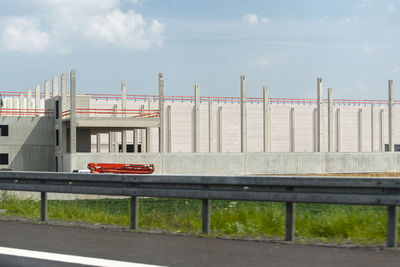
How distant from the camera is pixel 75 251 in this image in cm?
656

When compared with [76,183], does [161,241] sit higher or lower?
lower

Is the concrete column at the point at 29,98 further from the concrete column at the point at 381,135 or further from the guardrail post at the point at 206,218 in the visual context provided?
the guardrail post at the point at 206,218

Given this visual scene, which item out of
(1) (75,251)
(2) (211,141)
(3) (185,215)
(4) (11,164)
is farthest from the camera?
(2) (211,141)

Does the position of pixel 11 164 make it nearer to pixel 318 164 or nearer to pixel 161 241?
pixel 318 164

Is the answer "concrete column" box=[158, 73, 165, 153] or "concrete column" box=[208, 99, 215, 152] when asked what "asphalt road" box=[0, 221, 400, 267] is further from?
"concrete column" box=[208, 99, 215, 152]

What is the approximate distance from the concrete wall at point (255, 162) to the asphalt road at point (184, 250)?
3147cm

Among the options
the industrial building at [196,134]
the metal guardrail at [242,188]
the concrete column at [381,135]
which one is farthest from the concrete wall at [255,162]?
the metal guardrail at [242,188]

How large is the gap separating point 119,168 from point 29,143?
9991 mm

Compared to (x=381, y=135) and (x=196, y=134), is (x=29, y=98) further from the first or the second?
(x=381, y=135)

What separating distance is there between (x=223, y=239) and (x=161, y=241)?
0.78 m

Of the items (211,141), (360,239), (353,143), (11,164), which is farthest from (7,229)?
(353,143)

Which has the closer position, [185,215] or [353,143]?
[185,215]

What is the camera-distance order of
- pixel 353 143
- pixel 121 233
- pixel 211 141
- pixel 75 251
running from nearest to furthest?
pixel 75 251, pixel 121 233, pixel 211 141, pixel 353 143

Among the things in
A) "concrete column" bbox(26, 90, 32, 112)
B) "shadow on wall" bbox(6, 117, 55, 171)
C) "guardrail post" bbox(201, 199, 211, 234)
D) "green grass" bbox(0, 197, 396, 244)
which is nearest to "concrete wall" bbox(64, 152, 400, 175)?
"shadow on wall" bbox(6, 117, 55, 171)
